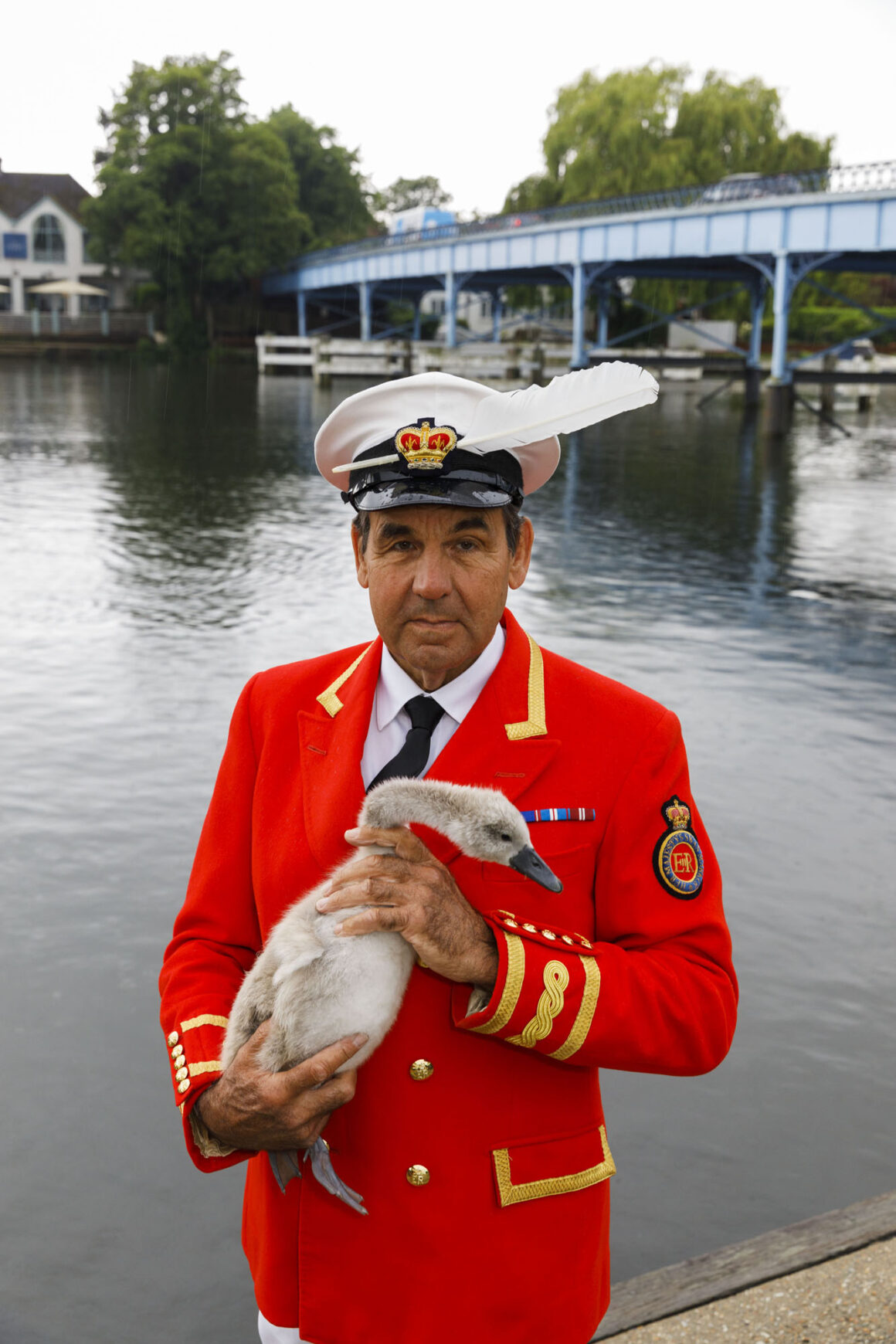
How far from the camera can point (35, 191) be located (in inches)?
3706

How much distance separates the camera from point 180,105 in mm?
78125

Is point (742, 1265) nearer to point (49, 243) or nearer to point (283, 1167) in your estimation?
point (283, 1167)

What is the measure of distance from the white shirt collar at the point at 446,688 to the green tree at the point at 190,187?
80504mm

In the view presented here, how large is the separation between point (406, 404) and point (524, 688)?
2.54 ft

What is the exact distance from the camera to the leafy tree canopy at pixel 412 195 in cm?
14312

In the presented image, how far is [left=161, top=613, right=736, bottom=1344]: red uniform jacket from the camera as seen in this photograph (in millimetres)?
2607

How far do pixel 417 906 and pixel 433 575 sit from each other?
0.78 m

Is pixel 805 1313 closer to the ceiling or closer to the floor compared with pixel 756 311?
closer to the floor

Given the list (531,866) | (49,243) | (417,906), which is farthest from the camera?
(49,243)

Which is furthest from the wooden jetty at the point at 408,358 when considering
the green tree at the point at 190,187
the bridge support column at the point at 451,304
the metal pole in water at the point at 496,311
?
the green tree at the point at 190,187

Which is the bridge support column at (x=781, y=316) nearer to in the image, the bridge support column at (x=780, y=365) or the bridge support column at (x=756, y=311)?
the bridge support column at (x=780, y=365)

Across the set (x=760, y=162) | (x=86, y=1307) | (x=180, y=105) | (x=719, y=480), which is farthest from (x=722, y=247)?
(x=180, y=105)

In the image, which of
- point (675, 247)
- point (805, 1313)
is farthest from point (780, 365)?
point (805, 1313)

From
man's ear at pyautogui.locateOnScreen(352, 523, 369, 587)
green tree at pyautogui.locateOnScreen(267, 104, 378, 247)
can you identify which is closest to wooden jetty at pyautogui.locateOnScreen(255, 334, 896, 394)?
green tree at pyautogui.locateOnScreen(267, 104, 378, 247)
